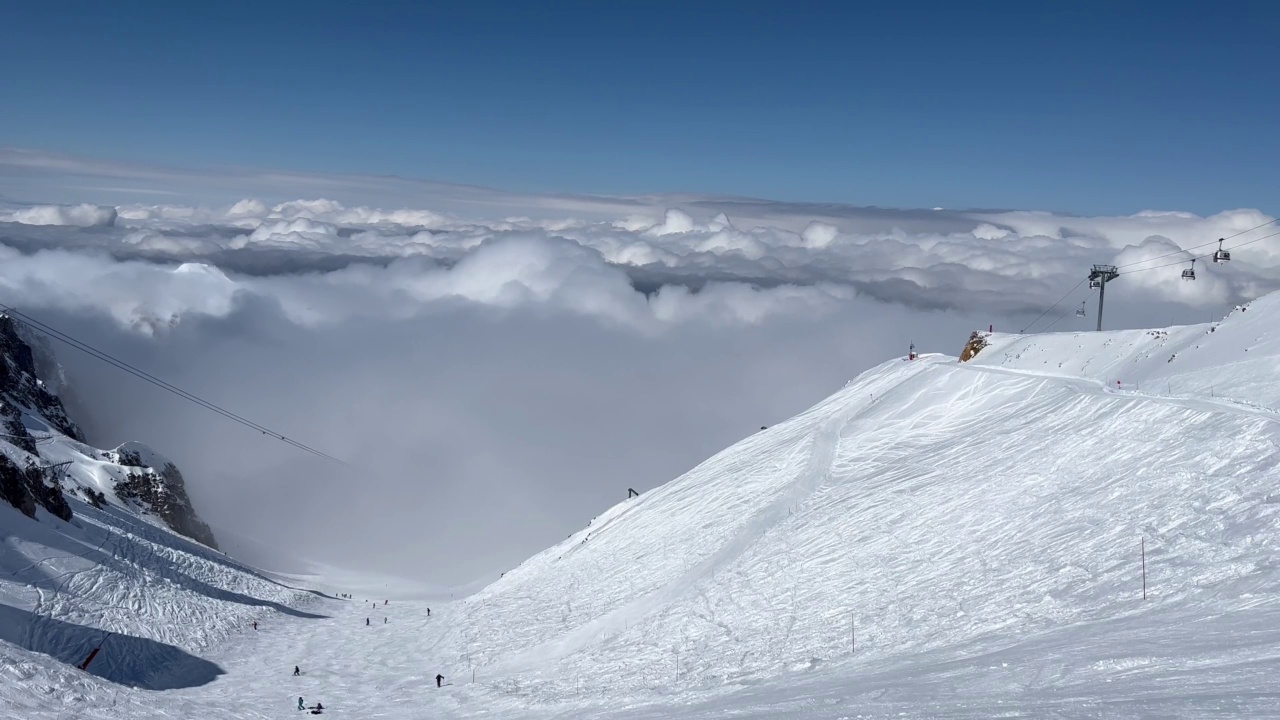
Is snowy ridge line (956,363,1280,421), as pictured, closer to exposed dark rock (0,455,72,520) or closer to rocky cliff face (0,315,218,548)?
exposed dark rock (0,455,72,520)

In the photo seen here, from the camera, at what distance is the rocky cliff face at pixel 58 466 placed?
50.1m

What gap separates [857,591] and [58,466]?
2168 inches

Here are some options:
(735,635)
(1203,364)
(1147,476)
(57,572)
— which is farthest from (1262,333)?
(57,572)

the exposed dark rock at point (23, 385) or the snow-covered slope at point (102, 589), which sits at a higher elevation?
the exposed dark rock at point (23, 385)

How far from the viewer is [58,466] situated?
59.7 meters

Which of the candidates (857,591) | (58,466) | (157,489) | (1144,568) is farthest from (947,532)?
(157,489)

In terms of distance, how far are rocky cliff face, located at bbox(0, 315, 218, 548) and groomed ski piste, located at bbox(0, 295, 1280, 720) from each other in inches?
113

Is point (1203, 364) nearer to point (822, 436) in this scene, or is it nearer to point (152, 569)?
point (822, 436)

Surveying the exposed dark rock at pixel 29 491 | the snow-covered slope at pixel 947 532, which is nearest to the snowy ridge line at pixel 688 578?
the snow-covered slope at pixel 947 532

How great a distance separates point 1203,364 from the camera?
153 ft

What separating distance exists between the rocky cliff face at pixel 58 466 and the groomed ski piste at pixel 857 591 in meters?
2.88

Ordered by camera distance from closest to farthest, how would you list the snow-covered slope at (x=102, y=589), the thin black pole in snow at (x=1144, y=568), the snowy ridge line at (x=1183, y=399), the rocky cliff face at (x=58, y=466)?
the thin black pole in snow at (x=1144, y=568) → the snowy ridge line at (x=1183, y=399) → the snow-covered slope at (x=102, y=589) → the rocky cliff face at (x=58, y=466)

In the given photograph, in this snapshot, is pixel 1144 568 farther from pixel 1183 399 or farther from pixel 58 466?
pixel 58 466

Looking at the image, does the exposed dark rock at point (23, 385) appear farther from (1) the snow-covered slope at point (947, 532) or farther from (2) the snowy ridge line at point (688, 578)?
(2) the snowy ridge line at point (688, 578)
